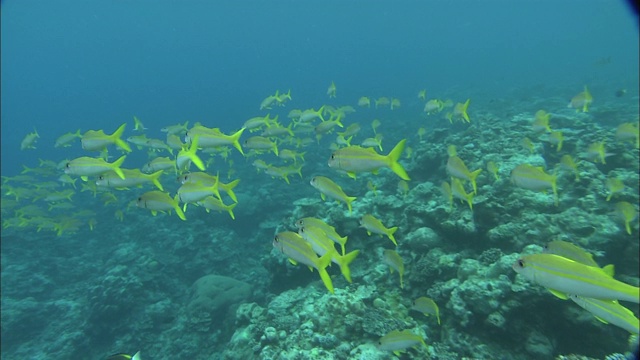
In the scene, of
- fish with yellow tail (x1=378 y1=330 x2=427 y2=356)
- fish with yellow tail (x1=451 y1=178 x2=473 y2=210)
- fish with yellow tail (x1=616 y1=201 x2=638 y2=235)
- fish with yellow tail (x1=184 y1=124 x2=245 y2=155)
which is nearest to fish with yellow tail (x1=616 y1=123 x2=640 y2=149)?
fish with yellow tail (x1=616 y1=201 x2=638 y2=235)

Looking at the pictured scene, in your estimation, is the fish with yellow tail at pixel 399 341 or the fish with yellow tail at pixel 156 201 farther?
the fish with yellow tail at pixel 156 201

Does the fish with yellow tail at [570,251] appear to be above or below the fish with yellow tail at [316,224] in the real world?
below

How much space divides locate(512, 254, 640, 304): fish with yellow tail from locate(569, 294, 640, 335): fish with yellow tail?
0.21 m

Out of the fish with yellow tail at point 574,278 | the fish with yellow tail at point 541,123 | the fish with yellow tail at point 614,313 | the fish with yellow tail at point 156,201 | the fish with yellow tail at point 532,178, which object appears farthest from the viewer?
the fish with yellow tail at point 541,123

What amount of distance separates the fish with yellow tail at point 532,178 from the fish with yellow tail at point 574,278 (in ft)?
8.76

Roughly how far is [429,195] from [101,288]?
36.1ft

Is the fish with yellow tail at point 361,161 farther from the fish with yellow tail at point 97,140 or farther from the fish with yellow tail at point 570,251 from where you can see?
the fish with yellow tail at point 97,140

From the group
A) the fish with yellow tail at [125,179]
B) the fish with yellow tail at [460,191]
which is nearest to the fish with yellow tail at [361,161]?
the fish with yellow tail at [460,191]

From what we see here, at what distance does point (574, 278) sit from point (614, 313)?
61cm

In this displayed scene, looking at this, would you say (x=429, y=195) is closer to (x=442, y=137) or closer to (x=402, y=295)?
(x=402, y=295)

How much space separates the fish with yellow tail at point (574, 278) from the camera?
→ 2.41 meters

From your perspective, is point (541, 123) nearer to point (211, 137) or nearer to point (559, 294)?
point (559, 294)

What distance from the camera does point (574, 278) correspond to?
2664mm

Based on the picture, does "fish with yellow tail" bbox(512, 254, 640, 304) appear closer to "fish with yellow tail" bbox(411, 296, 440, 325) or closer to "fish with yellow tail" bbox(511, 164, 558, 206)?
"fish with yellow tail" bbox(411, 296, 440, 325)
